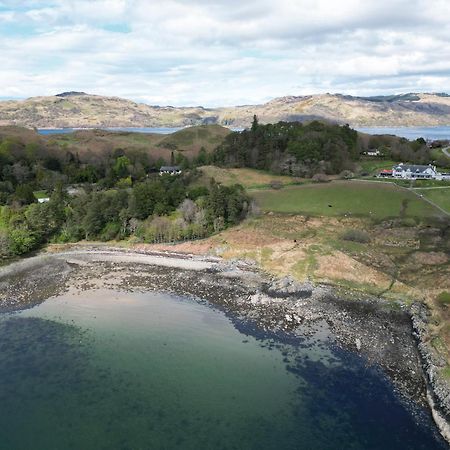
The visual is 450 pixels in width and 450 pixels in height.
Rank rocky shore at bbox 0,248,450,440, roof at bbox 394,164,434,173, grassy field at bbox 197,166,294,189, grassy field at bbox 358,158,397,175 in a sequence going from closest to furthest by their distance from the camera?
1. rocky shore at bbox 0,248,450,440
2. roof at bbox 394,164,434,173
3. grassy field at bbox 197,166,294,189
4. grassy field at bbox 358,158,397,175

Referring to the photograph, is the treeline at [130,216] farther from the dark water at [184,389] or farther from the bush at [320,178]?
the dark water at [184,389]

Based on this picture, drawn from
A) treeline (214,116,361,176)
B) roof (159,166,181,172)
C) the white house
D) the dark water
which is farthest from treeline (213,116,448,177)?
the dark water

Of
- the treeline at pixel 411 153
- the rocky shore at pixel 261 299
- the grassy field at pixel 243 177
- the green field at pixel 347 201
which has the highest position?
the treeline at pixel 411 153

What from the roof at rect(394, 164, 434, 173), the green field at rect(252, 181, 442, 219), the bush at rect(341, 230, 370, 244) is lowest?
the bush at rect(341, 230, 370, 244)

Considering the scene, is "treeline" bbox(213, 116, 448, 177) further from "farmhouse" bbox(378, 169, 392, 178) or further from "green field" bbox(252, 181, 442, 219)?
"green field" bbox(252, 181, 442, 219)

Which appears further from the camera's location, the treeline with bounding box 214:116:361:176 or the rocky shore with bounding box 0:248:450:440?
the treeline with bounding box 214:116:361:176

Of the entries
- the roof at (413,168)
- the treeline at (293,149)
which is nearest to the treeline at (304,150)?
the treeline at (293,149)

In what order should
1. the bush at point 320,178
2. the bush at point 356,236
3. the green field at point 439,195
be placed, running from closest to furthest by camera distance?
1. the bush at point 356,236
2. the green field at point 439,195
3. the bush at point 320,178
